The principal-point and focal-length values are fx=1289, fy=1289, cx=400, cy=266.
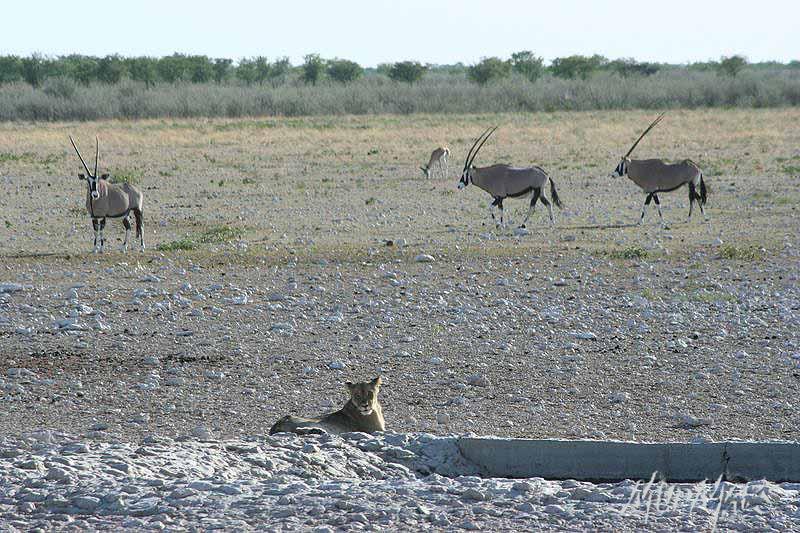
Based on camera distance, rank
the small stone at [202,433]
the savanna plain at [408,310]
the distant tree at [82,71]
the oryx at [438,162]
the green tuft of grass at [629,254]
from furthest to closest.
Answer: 1. the distant tree at [82,71]
2. the oryx at [438,162]
3. the green tuft of grass at [629,254]
4. the savanna plain at [408,310]
5. the small stone at [202,433]

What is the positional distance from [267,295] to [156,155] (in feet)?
66.5

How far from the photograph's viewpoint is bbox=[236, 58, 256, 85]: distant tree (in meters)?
82.5

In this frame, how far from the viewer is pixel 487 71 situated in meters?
71.9

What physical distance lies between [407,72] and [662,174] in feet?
188

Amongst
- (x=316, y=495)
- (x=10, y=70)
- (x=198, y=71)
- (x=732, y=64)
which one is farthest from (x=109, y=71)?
(x=316, y=495)

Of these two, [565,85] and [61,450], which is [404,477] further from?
[565,85]

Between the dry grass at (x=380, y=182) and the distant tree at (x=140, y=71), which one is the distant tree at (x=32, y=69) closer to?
the distant tree at (x=140, y=71)

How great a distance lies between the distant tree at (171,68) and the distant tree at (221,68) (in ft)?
9.27

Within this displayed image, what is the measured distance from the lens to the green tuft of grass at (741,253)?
1380 centimetres

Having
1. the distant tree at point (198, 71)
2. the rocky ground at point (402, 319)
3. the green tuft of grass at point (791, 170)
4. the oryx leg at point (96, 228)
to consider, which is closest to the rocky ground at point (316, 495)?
the rocky ground at point (402, 319)

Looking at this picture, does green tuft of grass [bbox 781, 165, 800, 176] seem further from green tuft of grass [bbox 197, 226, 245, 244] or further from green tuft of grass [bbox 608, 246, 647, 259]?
green tuft of grass [bbox 197, 226, 245, 244]

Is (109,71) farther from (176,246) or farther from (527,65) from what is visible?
(176,246)

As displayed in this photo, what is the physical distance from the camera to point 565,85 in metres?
61.7

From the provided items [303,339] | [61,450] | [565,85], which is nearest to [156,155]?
[303,339]
